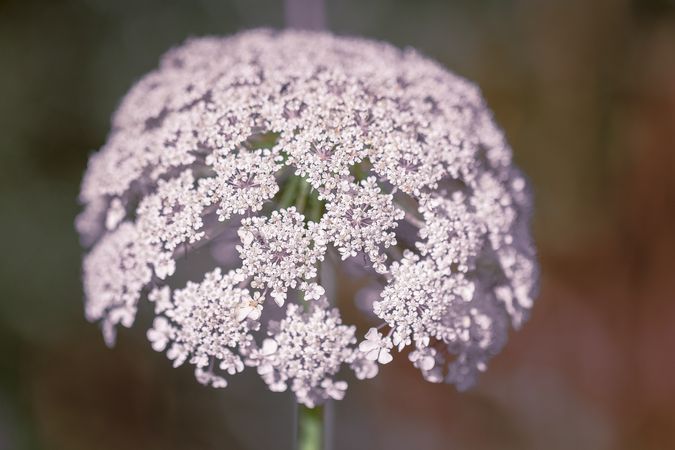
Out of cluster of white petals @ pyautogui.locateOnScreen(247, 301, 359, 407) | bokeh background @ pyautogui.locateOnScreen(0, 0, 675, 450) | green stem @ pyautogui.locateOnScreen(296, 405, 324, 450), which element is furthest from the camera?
bokeh background @ pyautogui.locateOnScreen(0, 0, 675, 450)

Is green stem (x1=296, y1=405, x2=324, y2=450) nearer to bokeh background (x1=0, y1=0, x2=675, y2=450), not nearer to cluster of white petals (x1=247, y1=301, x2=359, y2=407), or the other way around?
cluster of white petals (x1=247, y1=301, x2=359, y2=407)

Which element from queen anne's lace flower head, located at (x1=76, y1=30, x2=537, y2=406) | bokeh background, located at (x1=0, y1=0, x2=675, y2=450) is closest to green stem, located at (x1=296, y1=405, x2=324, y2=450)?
queen anne's lace flower head, located at (x1=76, y1=30, x2=537, y2=406)

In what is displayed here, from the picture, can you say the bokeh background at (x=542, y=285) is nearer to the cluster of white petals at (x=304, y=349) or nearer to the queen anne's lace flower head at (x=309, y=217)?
the queen anne's lace flower head at (x=309, y=217)

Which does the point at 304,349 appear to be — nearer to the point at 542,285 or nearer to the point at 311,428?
the point at 311,428

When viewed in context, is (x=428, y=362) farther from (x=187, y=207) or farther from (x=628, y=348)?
(x=628, y=348)

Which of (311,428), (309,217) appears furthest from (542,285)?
(309,217)

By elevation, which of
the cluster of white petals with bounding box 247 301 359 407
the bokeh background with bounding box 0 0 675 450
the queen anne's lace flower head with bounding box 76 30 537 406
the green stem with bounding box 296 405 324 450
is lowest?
the green stem with bounding box 296 405 324 450

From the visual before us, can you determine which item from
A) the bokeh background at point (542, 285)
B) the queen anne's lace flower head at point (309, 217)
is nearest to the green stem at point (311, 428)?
the queen anne's lace flower head at point (309, 217)
